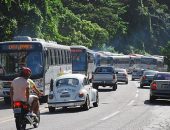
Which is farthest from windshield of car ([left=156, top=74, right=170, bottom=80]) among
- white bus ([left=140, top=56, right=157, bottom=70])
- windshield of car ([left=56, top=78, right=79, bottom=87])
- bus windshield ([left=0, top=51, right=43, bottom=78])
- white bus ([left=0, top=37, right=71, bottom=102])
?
white bus ([left=140, top=56, right=157, bottom=70])

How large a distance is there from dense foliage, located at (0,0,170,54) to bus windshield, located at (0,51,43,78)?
1515 cm

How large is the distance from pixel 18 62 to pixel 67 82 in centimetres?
492

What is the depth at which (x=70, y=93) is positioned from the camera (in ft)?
80.5

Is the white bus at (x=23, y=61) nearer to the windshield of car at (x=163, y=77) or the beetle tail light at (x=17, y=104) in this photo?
the windshield of car at (x=163, y=77)

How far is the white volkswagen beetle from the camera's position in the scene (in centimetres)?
2441

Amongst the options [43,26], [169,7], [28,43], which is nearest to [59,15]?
[43,26]

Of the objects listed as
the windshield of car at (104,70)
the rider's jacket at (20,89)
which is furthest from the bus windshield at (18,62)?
the windshield of car at (104,70)

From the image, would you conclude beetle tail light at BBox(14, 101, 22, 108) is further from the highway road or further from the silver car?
the silver car

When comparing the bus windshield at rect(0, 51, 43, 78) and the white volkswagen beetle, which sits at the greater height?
the bus windshield at rect(0, 51, 43, 78)

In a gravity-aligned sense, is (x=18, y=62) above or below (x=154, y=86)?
above

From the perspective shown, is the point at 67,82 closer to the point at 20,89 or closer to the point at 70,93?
the point at 70,93

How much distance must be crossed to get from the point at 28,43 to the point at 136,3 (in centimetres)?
8770

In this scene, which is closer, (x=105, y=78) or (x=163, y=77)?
(x=163, y=77)

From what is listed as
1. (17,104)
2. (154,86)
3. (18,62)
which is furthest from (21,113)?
(154,86)
